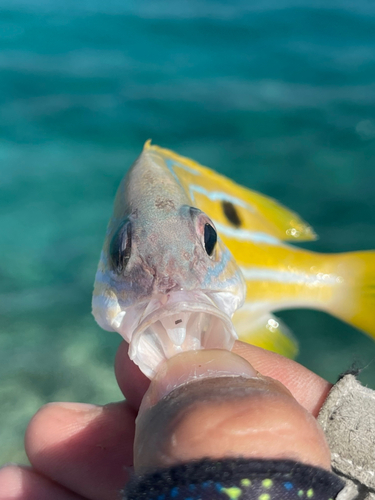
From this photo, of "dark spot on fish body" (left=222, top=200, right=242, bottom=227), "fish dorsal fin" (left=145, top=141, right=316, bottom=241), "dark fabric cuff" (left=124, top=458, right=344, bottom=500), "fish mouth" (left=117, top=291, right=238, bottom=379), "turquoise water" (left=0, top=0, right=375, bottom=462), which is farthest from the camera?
"turquoise water" (left=0, top=0, right=375, bottom=462)

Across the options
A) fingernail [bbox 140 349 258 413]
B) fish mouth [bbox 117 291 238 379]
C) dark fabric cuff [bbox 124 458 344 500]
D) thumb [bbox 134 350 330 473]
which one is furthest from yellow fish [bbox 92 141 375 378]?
dark fabric cuff [bbox 124 458 344 500]

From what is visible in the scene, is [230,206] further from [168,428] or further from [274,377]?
[168,428]

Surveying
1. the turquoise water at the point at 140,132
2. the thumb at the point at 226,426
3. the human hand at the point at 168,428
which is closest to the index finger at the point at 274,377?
the human hand at the point at 168,428

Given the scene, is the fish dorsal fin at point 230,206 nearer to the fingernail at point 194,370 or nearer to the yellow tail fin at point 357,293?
the yellow tail fin at point 357,293

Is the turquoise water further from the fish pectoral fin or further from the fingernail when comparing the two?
the fingernail

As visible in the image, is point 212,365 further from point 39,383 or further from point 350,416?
point 39,383

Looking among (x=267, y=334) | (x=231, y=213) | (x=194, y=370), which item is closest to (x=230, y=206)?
(x=231, y=213)
